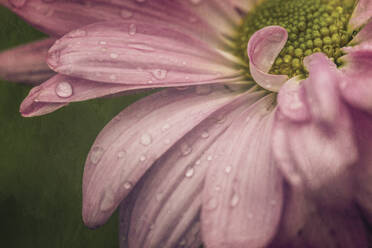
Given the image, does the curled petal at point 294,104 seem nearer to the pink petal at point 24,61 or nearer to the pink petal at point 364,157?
the pink petal at point 364,157

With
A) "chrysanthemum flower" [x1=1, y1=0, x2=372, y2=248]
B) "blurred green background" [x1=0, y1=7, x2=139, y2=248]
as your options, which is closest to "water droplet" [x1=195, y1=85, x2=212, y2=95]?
"chrysanthemum flower" [x1=1, y1=0, x2=372, y2=248]

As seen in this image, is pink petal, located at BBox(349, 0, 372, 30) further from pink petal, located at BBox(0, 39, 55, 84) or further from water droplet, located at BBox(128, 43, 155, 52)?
pink petal, located at BBox(0, 39, 55, 84)

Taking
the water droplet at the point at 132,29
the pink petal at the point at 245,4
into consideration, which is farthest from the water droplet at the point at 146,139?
the pink petal at the point at 245,4

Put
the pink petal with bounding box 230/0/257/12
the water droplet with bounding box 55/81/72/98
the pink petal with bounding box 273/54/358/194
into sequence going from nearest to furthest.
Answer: the pink petal with bounding box 273/54/358/194
the water droplet with bounding box 55/81/72/98
the pink petal with bounding box 230/0/257/12

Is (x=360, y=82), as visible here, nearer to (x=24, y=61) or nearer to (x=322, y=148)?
(x=322, y=148)

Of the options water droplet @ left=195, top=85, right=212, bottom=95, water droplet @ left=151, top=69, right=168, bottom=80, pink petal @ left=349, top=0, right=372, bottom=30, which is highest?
pink petal @ left=349, top=0, right=372, bottom=30

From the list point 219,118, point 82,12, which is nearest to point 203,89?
point 219,118
